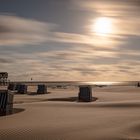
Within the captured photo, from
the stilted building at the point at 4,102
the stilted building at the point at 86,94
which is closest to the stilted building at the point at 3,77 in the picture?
the stilted building at the point at 86,94

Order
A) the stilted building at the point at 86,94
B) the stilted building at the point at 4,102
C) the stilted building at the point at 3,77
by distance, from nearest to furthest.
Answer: the stilted building at the point at 4,102, the stilted building at the point at 86,94, the stilted building at the point at 3,77

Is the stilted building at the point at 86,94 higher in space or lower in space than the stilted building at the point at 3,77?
lower

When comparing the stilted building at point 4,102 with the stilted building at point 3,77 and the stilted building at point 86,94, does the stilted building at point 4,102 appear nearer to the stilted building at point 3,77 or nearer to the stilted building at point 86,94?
the stilted building at point 86,94

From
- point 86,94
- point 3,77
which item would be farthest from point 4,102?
point 3,77

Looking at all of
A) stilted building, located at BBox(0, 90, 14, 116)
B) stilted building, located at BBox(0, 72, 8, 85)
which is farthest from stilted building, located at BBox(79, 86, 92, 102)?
stilted building, located at BBox(0, 72, 8, 85)

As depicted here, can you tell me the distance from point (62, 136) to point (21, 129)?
1.86 metres

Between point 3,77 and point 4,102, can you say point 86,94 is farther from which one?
point 3,77

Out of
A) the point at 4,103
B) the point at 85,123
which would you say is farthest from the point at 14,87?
the point at 85,123

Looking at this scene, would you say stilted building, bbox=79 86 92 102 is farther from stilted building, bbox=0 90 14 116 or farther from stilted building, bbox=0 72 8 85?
stilted building, bbox=0 72 8 85

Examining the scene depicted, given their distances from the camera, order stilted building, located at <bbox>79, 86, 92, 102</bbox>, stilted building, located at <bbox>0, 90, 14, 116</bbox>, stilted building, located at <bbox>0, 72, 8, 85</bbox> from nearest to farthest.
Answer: stilted building, located at <bbox>0, 90, 14, 116</bbox>
stilted building, located at <bbox>79, 86, 92, 102</bbox>
stilted building, located at <bbox>0, 72, 8, 85</bbox>

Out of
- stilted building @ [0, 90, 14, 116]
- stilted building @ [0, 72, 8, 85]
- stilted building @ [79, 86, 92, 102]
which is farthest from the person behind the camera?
stilted building @ [0, 72, 8, 85]

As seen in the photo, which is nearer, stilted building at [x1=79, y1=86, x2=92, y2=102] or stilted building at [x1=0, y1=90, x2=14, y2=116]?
stilted building at [x1=0, y1=90, x2=14, y2=116]

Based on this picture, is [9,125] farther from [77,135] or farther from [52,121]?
[77,135]

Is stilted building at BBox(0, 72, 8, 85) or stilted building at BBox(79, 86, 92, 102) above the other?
stilted building at BBox(0, 72, 8, 85)
